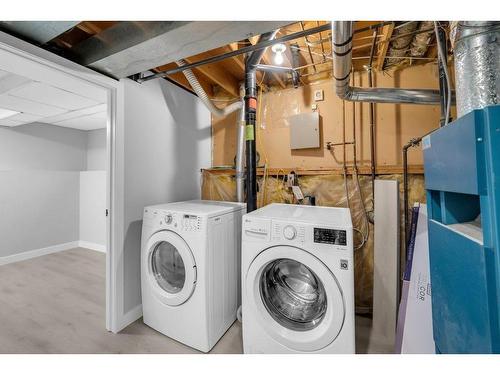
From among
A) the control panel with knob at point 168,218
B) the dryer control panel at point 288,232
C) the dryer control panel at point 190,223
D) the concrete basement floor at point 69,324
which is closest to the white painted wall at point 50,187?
the concrete basement floor at point 69,324

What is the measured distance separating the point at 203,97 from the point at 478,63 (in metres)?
1.86

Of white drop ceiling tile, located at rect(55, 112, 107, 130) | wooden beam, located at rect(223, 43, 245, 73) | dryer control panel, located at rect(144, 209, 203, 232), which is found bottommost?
dryer control panel, located at rect(144, 209, 203, 232)

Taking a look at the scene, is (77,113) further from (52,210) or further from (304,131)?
(304,131)

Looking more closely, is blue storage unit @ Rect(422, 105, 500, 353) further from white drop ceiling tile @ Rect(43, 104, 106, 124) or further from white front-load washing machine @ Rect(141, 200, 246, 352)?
white drop ceiling tile @ Rect(43, 104, 106, 124)

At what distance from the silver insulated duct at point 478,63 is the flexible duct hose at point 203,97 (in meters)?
1.73

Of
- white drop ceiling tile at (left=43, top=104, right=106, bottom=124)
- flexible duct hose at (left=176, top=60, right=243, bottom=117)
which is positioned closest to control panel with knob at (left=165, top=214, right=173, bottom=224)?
flexible duct hose at (left=176, top=60, right=243, bottom=117)

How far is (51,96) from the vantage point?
2.41 metres

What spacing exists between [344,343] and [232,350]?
81 cm

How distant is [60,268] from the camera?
2969 mm

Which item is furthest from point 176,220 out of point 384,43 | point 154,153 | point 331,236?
point 384,43

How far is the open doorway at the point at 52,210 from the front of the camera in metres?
1.79

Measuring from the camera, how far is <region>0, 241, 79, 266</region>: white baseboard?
123 inches

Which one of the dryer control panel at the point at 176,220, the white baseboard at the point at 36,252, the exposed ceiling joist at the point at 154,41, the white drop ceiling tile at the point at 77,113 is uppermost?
the white drop ceiling tile at the point at 77,113

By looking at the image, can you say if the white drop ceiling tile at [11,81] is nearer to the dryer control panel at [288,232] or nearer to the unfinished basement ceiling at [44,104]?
the unfinished basement ceiling at [44,104]
